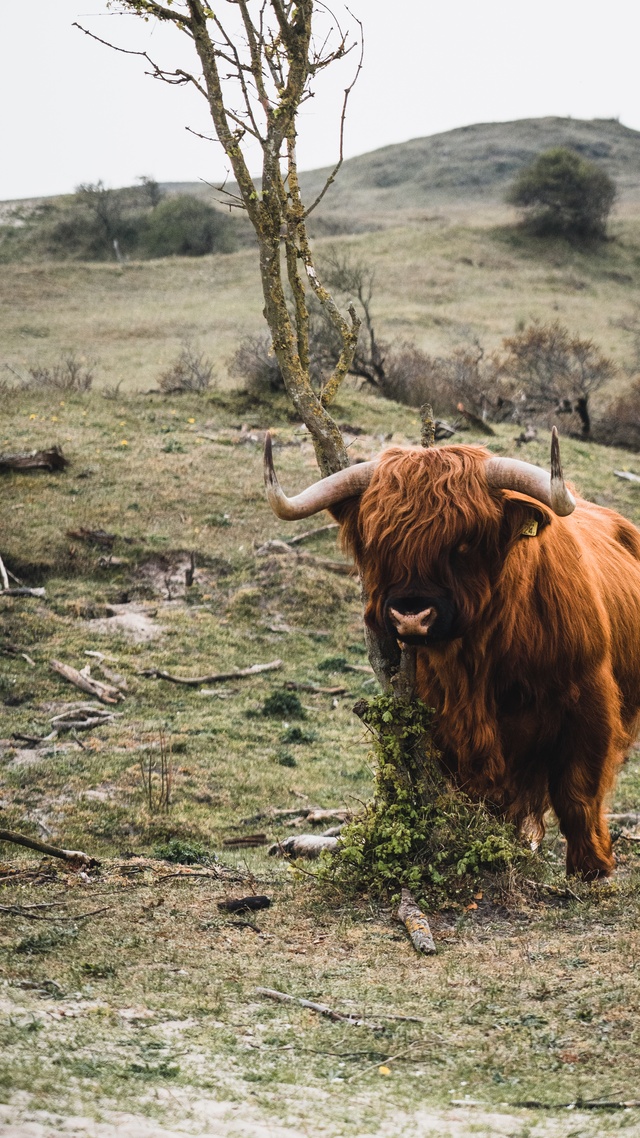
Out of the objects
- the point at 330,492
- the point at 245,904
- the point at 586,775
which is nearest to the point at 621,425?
the point at 586,775

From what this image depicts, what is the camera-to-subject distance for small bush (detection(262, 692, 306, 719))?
34.4ft

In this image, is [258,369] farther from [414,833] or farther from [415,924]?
[415,924]

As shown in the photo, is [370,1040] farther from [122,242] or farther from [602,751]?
[122,242]

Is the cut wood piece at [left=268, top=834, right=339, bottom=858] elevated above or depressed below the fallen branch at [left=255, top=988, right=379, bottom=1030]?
below

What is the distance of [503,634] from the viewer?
5.41m

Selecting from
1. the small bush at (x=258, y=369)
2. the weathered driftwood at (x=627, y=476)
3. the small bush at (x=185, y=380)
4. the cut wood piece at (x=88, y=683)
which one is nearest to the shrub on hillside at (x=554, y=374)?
the weathered driftwood at (x=627, y=476)

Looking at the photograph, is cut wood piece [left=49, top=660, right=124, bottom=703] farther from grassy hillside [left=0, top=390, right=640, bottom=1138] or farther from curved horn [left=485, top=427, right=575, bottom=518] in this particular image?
curved horn [left=485, top=427, right=575, bottom=518]

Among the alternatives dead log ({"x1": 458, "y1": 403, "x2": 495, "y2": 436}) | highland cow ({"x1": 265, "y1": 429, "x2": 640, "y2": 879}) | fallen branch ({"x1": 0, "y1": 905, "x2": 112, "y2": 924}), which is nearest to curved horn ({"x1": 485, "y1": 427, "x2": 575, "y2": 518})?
highland cow ({"x1": 265, "y1": 429, "x2": 640, "y2": 879})

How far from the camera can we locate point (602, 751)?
5688 millimetres


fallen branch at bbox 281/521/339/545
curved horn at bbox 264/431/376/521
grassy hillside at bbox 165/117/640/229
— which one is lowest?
fallen branch at bbox 281/521/339/545

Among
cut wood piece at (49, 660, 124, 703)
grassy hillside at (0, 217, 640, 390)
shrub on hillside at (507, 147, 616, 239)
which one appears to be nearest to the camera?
cut wood piece at (49, 660, 124, 703)

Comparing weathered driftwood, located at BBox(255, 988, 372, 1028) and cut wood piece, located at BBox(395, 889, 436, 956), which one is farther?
cut wood piece, located at BBox(395, 889, 436, 956)

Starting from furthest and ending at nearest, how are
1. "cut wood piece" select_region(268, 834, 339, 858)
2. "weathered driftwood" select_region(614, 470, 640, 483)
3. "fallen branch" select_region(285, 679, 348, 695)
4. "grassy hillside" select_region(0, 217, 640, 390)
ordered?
"grassy hillside" select_region(0, 217, 640, 390) < "weathered driftwood" select_region(614, 470, 640, 483) < "fallen branch" select_region(285, 679, 348, 695) < "cut wood piece" select_region(268, 834, 339, 858)

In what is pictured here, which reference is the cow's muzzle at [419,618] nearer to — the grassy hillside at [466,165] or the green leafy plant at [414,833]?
the green leafy plant at [414,833]
